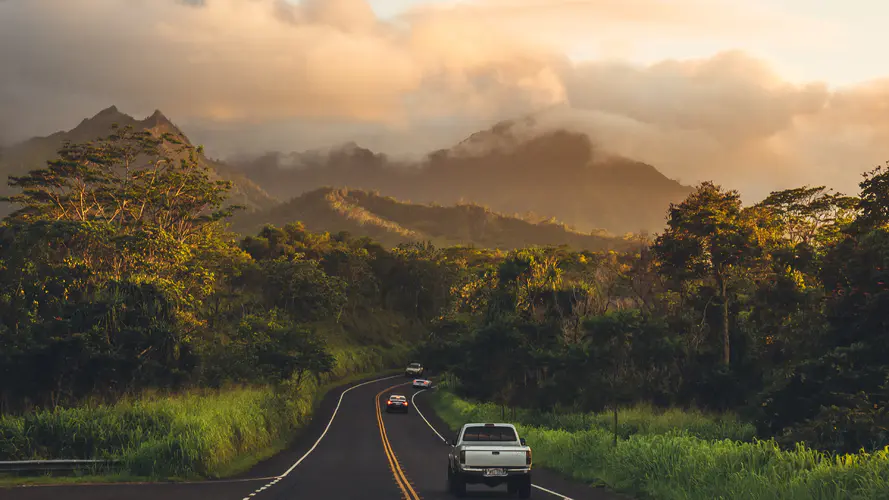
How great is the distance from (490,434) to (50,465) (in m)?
15.6

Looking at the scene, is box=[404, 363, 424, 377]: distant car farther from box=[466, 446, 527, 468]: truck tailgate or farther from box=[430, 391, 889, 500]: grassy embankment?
box=[466, 446, 527, 468]: truck tailgate

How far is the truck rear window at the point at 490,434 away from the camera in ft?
78.8

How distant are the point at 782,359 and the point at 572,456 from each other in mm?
24571

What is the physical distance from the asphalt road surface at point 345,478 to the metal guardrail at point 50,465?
116 inches

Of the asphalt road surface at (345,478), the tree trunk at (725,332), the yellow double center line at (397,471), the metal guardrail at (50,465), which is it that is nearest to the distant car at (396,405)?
the yellow double center line at (397,471)

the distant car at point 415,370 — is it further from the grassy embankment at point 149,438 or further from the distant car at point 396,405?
the grassy embankment at point 149,438

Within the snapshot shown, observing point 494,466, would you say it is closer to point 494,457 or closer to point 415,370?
point 494,457

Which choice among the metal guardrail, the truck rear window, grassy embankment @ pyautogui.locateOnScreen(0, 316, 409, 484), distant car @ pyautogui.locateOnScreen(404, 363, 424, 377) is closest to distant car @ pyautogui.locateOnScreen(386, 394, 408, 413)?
grassy embankment @ pyautogui.locateOnScreen(0, 316, 409, 484)

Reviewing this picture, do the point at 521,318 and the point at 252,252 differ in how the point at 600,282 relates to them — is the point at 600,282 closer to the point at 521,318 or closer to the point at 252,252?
the point at 521,318

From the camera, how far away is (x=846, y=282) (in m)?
37.6

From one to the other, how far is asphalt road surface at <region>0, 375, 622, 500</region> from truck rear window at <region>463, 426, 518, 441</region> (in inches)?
65.9

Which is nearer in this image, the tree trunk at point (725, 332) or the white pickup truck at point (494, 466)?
the white pickup truck at point (494, 466)

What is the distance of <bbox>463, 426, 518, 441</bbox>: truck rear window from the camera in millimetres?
24033

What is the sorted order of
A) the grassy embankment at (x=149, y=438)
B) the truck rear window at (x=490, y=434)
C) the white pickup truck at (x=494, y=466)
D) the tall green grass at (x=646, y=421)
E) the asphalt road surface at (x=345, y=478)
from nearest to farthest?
the white pickup truck at (x=494, y=466)
the asphalt road surface at (x=345, y=478)
the truck rear window at (x=490, y=434)
the grassy embankment at (x=149, y=438)
the tall green grass at (x=646, y=421)
